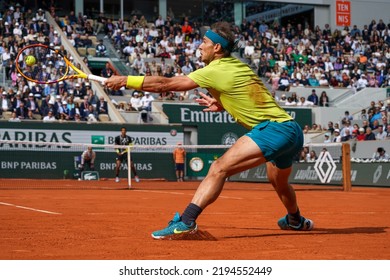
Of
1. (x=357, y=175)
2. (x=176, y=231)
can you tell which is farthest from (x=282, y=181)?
(x=357, y=175)

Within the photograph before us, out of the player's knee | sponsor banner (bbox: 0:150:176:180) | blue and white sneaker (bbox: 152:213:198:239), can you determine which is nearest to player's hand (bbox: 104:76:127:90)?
the player's knee

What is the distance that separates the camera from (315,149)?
2844 centimetres

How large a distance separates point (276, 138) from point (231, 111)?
52 centimetres

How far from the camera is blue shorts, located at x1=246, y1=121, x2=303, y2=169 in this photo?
24.2 feet

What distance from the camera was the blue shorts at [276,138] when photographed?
24.2 ft

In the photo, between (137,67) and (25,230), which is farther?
(137,67)

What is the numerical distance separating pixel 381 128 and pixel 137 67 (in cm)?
1035

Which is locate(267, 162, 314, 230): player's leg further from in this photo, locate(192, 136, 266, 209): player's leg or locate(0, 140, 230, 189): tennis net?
locate(0, 140, 230, 189): tennis net

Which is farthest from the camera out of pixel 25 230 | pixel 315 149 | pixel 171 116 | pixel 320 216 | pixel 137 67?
pixel 137 67

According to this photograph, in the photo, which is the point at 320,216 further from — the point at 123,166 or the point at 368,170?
the point at 123,166

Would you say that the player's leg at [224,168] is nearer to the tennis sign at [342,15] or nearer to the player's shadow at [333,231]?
the player's shadow at [333,231]

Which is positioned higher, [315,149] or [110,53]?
[110,53]

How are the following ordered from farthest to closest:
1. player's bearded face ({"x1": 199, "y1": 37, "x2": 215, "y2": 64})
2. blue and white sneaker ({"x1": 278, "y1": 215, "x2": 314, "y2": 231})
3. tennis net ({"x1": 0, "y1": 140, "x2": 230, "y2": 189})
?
tennis net ({"x1": 0, "y1": 140, "x2": 230, "y2": 189}) → blue and white sneaker ({"x1": 278, "y1": 215, "x2": 314, "y2": 231}) → player's bearded face ({"x1": 199, "y1": 37, "x2": 215, "y2": 64})
